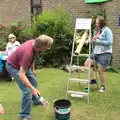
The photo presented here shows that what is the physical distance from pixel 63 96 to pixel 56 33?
3.77 m

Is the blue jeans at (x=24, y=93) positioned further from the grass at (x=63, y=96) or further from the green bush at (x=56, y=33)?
the green bush at (x=56, y=33)

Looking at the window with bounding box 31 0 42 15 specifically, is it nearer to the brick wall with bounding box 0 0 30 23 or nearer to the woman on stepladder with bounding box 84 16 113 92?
the brick wall with bounding box 0 0 30 23

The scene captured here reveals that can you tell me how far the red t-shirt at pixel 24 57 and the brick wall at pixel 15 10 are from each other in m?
7.98

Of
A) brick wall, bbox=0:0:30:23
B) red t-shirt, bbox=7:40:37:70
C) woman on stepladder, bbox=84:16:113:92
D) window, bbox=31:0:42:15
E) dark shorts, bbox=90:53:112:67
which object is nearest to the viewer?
red t-shirt, bbox=7:40:37:70

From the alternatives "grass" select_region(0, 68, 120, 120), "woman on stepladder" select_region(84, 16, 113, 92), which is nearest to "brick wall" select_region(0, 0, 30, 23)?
"grass" select_region(0, 68, 120, 120)

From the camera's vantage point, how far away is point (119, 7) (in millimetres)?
8711

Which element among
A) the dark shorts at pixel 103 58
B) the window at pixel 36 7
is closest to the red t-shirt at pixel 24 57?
the dark shorts at pixel 103 58

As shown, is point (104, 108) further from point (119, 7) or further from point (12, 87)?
point (119, 7)

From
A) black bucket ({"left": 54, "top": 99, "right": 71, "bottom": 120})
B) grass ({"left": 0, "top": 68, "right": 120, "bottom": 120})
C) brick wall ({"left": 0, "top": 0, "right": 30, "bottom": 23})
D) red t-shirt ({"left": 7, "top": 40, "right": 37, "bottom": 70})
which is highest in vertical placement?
brick wall ({"left": 0, "top": 0, "right": 30, "bottom": 23})

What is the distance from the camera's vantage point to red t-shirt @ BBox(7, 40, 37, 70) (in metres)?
4.11

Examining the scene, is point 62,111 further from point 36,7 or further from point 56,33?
point 36,7

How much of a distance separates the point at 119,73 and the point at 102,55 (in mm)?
2520

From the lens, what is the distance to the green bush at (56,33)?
31.4 ft

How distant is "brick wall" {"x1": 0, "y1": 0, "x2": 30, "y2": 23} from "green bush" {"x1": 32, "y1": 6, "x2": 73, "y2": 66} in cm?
274
